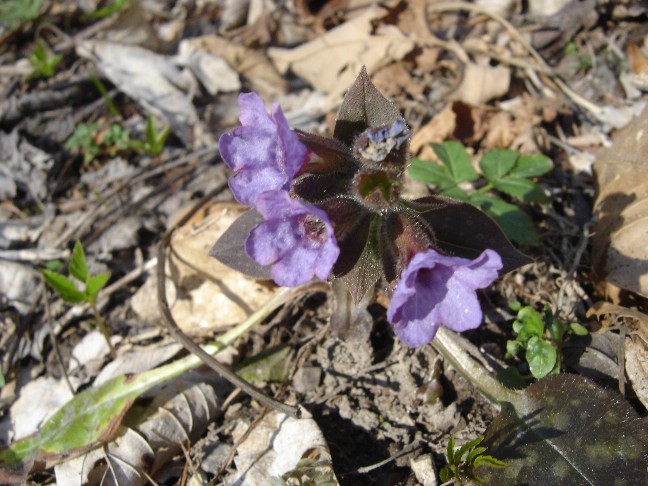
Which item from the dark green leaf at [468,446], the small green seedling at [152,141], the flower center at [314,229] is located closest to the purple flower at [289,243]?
the flower center at [314,229]

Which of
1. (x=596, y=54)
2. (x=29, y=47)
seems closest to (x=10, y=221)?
(x=29, y=47)

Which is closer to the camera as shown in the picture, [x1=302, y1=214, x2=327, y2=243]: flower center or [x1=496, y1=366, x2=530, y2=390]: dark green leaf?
[x1=302, y1=214, x2=327, y2=243]: flower center

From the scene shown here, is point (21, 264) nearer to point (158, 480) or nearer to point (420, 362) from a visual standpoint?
point (158, 480)

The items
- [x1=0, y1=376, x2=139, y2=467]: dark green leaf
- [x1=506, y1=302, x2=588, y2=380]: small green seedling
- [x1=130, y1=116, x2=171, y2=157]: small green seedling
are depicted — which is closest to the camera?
[x1=506, y1=302, x2=588, y2=380]: small green seedling

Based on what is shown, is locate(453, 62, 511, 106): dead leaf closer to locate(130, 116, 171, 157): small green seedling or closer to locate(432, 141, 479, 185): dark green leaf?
locate(432, 141, 479, 185): dark green leaf

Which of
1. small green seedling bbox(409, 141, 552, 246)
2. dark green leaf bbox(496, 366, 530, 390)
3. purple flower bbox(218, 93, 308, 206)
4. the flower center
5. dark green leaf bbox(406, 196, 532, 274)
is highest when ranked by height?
purple flower bbox(218, 93, 308, 206)

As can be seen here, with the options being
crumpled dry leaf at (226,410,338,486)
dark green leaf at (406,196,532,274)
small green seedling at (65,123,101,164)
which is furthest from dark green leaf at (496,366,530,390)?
small green seedling at (65,123,101,164)

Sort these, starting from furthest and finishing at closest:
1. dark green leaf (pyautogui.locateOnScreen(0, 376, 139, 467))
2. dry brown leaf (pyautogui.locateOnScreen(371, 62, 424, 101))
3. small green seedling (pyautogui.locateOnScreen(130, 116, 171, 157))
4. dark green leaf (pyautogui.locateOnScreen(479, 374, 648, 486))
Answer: dry brown leaf (pyautogui.locateOnScreen(371, 62, 424, 101)) < small green seedling (pyautogui.locateOnScreen(130, 116, 171, 157)) < dark green leaf (pyautogui.locateOnScreen(0, 376, 139, 467)) < dark green leaf (pyautogui.locateOnScreen(479, 374, 648, 486))
